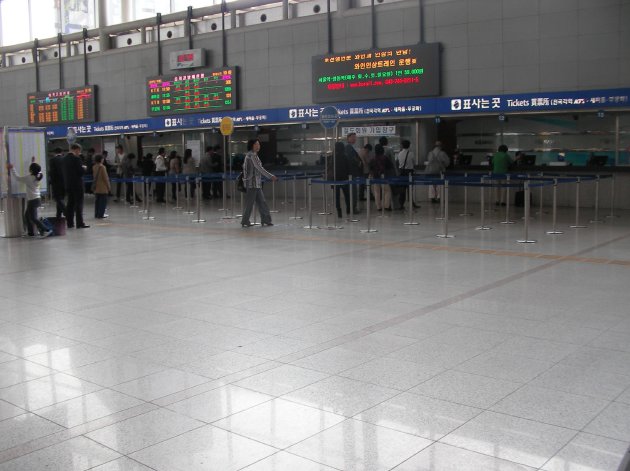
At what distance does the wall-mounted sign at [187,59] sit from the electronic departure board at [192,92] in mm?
263

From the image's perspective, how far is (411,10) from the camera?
18.1 metres

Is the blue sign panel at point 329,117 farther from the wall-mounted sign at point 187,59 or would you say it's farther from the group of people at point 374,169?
the wall-mounted sign at point 187,59

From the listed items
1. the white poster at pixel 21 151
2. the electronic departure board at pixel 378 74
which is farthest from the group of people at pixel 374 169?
the white poster at pixel 21 151

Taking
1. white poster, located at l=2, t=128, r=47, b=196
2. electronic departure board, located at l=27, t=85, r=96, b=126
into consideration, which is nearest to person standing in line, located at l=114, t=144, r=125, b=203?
electronic departure board, located at l=27, t=85, r=96, b=126

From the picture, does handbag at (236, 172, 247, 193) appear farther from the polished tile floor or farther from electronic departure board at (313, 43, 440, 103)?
electronic departure board at (313, 43, 440, 103)

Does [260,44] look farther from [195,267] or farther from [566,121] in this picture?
[195,267]

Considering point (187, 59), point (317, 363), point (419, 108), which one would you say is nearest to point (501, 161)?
point (419, 108)

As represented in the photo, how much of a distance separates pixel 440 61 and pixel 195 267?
11019mm

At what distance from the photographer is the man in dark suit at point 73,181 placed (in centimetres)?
1387

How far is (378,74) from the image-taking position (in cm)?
1848

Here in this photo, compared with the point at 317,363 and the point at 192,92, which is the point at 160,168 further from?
the point at 317,363

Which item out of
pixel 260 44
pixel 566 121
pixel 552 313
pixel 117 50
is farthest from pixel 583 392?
pixel 117 50

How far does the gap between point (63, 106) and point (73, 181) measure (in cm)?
1373

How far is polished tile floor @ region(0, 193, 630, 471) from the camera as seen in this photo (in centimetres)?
337
